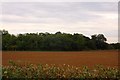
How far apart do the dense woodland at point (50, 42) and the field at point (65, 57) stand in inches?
4.7

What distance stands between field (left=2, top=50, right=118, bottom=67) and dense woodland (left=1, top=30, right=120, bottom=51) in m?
0.12

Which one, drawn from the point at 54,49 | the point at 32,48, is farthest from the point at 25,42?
the point at 54,49

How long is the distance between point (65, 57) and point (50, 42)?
1.64ft

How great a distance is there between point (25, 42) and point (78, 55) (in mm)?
1267

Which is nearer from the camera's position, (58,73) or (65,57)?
(58,73)

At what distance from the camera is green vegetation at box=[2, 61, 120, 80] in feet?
17.7

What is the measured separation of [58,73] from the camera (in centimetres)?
553

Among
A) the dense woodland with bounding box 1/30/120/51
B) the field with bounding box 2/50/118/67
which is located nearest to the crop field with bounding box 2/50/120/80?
the field with bounding box 2/50/118/67

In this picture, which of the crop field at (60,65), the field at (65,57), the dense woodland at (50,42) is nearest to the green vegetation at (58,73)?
the crop field at (60,65)

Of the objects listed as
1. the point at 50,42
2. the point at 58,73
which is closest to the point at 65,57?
the point at 50,42

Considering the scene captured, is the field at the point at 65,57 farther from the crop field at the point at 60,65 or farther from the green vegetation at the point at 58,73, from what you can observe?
the green vegetation at the point at 58,73

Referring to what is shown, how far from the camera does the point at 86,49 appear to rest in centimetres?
688

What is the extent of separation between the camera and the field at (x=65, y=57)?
6.33 metres

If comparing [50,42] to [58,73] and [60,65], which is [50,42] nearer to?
[60,65]
